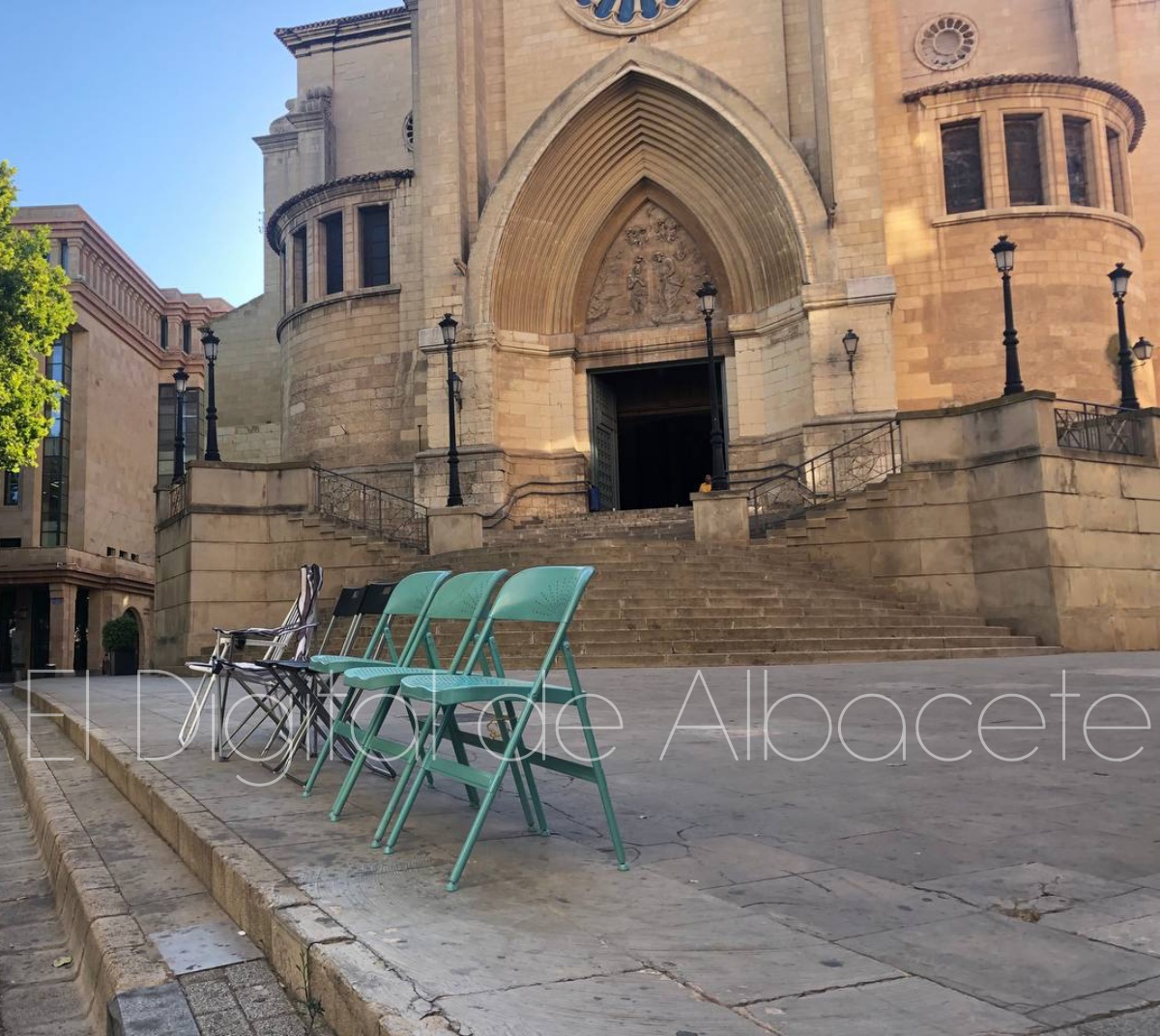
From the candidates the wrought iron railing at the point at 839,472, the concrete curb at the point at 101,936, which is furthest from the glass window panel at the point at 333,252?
the concrete curb at the point at 101,936

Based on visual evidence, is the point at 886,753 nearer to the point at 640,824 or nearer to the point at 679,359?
the point at 640,824

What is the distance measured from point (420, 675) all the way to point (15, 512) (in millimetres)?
44937

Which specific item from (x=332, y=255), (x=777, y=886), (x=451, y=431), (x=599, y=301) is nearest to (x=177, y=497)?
(x=451, y=431)

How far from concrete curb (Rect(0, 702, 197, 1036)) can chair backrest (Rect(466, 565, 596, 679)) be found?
59.4 inches

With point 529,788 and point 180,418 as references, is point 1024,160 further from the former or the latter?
point 529,788

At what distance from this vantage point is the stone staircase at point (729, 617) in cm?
1416

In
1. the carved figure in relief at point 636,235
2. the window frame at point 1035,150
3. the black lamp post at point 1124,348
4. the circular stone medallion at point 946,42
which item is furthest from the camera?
the circular stone medallion at point 946,42

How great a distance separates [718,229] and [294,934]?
83.0ft

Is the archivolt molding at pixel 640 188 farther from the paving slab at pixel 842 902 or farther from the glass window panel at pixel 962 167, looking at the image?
the paving slab at pixel 842 902

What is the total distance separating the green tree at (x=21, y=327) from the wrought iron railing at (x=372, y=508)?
655 centimetres

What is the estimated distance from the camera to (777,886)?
3.33 metres

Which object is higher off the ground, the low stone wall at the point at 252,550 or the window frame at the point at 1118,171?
the window frame at the point at 1118,171

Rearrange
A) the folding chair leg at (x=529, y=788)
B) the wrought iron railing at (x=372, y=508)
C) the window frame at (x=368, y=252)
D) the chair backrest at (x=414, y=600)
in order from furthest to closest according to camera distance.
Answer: the window frame at (x=368, y=252) < the wrought iron railing at (x=372, y=508) < the chair backrest at (x=414, y=600) < the folding chair leg at (x=529, y=788)

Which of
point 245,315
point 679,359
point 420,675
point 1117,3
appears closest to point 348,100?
point 245,315
